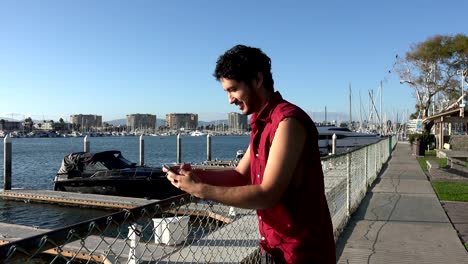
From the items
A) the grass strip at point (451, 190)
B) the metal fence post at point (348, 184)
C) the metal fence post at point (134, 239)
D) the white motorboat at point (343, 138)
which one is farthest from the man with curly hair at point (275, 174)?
the white motorboat at point (343, 138)

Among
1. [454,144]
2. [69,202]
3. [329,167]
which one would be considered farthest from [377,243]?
[454,144]

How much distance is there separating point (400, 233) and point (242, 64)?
6335mm

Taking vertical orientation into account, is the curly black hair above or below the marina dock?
above

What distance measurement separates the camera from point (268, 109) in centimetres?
247

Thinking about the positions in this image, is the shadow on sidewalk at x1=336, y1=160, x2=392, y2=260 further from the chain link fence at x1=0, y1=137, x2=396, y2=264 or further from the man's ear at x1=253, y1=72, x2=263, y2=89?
the man's ear at x1=253, y1=72, x2=263, y2=89

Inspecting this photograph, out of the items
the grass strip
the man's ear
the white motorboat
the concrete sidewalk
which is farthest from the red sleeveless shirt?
the white motorboat

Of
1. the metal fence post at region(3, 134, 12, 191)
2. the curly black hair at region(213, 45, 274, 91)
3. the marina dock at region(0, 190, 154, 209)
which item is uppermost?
the curly black hair at region(213, 45, 274, 91)

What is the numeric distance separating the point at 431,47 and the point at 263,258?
47436 millimetres

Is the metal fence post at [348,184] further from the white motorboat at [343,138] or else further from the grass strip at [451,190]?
the white motorboat at [343,138]

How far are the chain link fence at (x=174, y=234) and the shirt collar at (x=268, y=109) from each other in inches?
19.6

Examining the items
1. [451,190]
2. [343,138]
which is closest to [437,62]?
[343,138]

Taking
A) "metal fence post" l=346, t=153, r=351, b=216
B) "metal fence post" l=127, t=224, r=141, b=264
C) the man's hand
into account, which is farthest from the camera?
"metal fence post" l=346, t=153, r=351, b=216

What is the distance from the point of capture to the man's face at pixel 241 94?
246 cm

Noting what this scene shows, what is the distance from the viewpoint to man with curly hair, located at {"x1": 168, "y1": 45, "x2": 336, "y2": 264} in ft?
7.25
